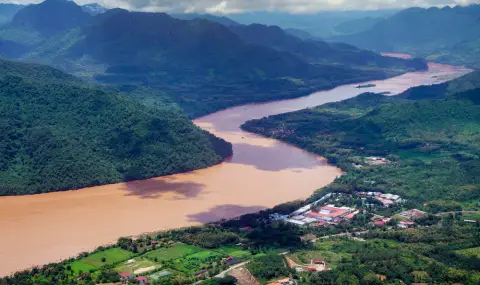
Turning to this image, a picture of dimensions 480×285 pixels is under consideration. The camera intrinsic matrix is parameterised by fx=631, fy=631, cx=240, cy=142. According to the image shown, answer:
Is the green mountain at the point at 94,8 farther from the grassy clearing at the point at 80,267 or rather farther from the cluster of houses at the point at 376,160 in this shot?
the grassy clearing at the point at 80,267

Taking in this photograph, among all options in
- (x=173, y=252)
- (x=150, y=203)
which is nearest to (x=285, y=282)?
(x=173, y=252)

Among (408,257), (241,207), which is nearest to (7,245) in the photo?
(241,207)

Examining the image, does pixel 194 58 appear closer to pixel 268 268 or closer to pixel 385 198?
pixel 385 198

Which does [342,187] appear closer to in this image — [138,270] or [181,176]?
[181,176]

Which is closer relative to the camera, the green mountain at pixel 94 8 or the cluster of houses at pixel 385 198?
the cluster of houses at pixel 385 198

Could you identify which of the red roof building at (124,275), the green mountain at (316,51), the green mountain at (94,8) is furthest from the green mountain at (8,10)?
the red roof building at (124,275)

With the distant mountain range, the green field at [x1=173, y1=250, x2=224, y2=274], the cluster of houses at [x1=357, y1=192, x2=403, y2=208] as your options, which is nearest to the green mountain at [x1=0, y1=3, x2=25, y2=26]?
the distant mountain range
